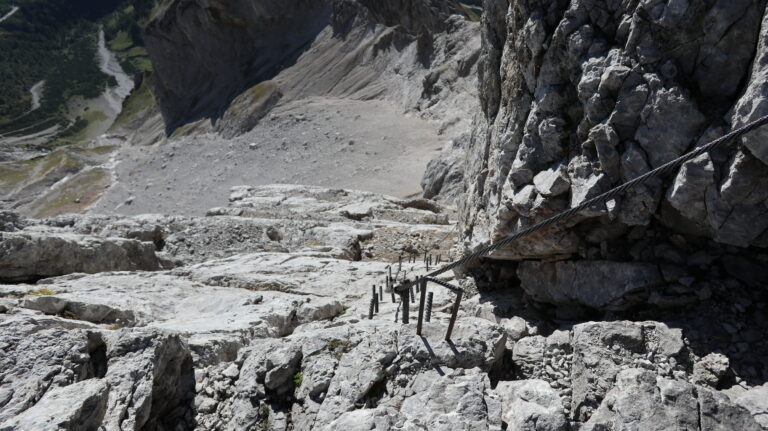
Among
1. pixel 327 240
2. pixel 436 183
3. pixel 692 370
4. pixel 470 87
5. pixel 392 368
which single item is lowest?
pixel 692 370

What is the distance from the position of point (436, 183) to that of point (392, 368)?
106ft

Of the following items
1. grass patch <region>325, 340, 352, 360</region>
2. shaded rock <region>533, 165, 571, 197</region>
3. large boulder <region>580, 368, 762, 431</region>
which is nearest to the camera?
large boulder <region>580, 368, 762, 431</region>

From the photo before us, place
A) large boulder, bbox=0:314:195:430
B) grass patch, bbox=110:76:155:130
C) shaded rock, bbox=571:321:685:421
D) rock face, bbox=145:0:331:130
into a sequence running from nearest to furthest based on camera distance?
large boulder, bbox=0:314:195:430 → shaded rock, bbox=571:321:685:421 → rock face, bbox=145:0:331:130 → grass patch, bbox=110:76:155:130

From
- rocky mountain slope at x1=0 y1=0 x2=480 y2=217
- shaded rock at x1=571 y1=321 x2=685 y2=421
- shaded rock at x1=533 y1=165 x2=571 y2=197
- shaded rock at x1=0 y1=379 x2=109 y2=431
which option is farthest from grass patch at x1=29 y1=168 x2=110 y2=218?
shaded rock at x1=571 y1=321 x2=685 y2=421

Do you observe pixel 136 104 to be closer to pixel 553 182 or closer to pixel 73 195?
pixel 73 195

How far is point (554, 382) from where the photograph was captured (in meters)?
5.94

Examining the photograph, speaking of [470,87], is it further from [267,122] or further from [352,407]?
[352,407]

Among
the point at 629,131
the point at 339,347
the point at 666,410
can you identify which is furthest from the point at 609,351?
the point at 629,131

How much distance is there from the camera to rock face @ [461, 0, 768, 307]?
6.64 m

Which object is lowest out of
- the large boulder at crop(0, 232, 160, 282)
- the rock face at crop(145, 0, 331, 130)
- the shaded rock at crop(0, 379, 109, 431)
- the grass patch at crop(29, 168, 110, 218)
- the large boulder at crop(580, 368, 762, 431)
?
the large boulder at crop(580, 368, 762, 431)

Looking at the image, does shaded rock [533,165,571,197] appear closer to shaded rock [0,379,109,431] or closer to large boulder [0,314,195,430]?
large boulder [0,314,195,430]

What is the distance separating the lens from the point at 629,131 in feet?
25.0

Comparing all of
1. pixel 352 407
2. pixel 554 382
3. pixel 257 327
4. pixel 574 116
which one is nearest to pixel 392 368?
pixel 352 407

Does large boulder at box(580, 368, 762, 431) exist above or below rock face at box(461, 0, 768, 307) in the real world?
below
